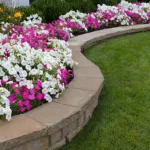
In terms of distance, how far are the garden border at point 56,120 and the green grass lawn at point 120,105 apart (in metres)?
0.13

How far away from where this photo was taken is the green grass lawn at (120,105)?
2719 millimetres

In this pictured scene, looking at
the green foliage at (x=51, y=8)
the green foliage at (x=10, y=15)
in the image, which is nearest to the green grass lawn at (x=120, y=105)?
the green foliage at (x=10, y=15)

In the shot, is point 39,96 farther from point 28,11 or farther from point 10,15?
point 28,11

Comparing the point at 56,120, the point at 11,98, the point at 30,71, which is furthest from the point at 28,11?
the point at 56,120

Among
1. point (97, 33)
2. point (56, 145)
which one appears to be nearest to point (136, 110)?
point (56, 145)

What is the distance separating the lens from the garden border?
7.67ft

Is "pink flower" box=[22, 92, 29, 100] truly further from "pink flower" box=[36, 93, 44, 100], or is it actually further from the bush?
the bush

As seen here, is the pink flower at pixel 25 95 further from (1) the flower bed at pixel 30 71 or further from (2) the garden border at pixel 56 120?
(2) the garden border at pixel 56 120

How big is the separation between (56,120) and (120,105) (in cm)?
97

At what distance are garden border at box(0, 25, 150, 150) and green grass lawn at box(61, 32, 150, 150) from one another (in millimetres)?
125

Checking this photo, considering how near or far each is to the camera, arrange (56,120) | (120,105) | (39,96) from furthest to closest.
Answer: (120,105)
(39,96)
(56,120)

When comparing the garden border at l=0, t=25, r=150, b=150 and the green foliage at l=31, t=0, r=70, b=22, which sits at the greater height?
the green foliage at l=31, t=0, r=70, b=22

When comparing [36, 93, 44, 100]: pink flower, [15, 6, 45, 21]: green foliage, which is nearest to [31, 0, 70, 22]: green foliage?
[15, 6, 45, 21]: green foliage

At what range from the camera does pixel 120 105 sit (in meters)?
3.28
